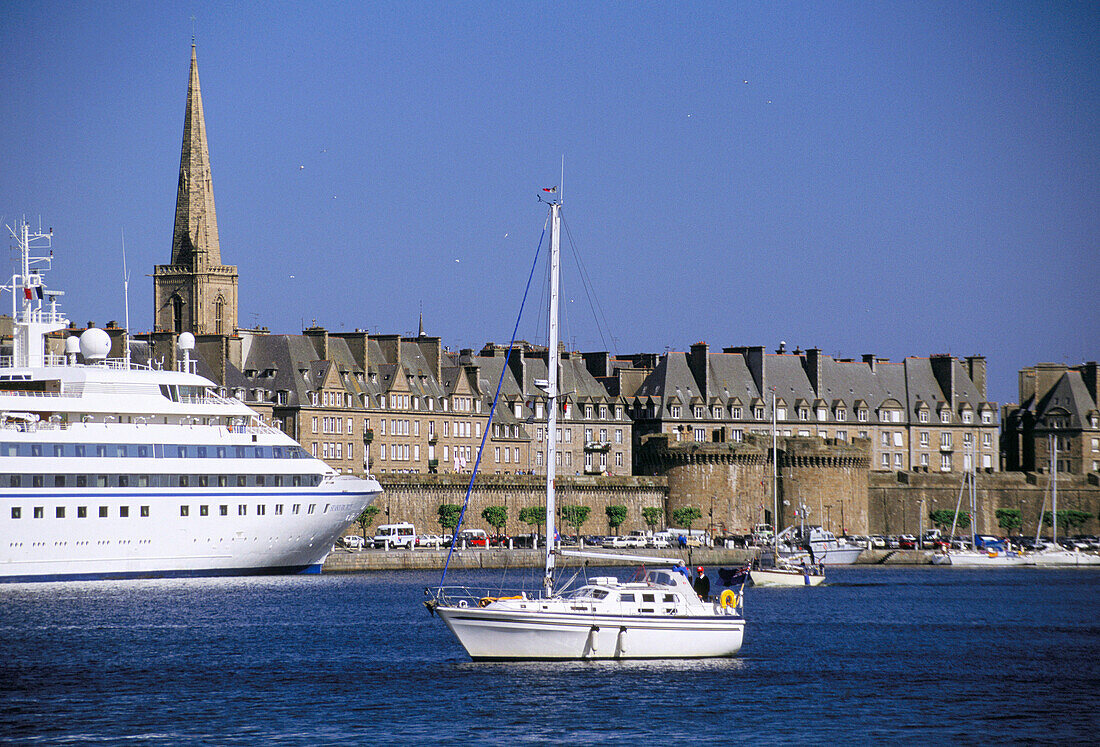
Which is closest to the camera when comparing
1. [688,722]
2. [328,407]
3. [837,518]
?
[688,722]

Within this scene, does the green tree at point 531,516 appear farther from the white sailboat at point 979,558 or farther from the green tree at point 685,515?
the white sailboat at point 979,558

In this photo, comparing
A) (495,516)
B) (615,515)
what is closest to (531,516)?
(495,516)

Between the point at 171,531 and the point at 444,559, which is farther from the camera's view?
the point at 444,559

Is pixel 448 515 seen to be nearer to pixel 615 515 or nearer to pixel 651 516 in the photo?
pixel 615 515

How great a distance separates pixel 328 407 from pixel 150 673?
5879 centimetres

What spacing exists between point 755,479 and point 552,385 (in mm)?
70005

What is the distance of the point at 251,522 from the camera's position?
73.2 m

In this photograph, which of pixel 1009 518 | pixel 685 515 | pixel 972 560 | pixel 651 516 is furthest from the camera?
pixel 1009 518

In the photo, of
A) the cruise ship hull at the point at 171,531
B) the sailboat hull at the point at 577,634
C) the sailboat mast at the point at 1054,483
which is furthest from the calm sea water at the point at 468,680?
the sailboat mast at the point at 1054,483

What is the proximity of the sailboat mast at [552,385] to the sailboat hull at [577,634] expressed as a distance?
3.92ft

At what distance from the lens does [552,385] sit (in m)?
43.2

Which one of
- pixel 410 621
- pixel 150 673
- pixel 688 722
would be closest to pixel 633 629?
pixel 688 722

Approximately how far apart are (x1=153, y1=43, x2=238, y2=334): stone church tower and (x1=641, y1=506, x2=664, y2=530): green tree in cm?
3189

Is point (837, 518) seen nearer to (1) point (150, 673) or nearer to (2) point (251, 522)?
(2) point (251, 522)
